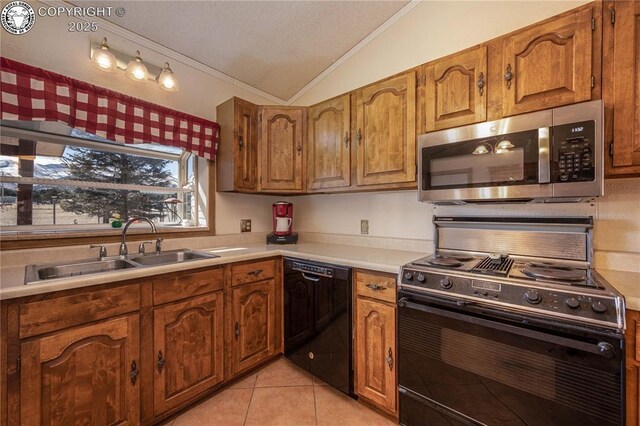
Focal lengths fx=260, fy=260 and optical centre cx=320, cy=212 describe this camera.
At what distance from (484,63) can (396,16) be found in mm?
1056

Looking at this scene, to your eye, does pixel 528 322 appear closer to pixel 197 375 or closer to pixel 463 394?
pixel 463 394

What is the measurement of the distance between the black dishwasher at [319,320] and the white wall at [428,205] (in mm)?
688

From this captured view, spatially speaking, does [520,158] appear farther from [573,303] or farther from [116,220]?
[116,220]

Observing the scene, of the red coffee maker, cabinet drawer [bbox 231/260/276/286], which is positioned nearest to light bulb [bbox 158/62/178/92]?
the red coffee maker

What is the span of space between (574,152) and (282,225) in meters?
2.06

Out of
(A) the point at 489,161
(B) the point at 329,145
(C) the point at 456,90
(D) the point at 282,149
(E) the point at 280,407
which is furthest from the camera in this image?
(D) the point at 282,149

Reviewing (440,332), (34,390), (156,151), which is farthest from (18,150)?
(440,332)

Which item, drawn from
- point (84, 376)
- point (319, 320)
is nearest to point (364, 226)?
point (319, 320)

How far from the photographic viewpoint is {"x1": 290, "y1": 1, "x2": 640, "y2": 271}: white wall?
134cm

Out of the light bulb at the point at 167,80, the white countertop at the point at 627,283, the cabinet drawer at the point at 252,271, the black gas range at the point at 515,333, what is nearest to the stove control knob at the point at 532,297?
the black gas range at the point at 515,333

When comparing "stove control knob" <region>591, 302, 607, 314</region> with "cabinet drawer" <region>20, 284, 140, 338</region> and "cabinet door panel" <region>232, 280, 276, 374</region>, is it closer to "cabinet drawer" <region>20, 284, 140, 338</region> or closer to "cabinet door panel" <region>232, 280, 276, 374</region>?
"cabinet door panel" <region>232, 280, 276, 374</region>

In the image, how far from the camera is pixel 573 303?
0.98m

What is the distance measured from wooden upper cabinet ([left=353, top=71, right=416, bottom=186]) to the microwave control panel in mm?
683

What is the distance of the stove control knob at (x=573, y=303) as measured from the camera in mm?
973
